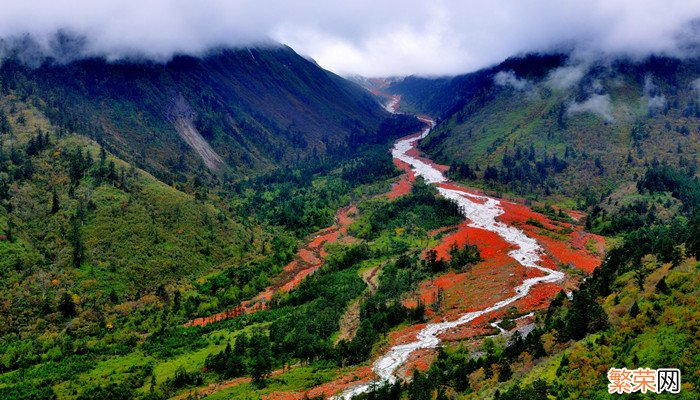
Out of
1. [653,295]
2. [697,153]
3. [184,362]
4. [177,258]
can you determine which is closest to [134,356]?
[184,362]

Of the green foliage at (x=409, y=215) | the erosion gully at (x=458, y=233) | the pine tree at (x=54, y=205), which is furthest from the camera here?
the green foliage at (x=409, y=215)

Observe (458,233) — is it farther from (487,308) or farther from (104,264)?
(104,264)

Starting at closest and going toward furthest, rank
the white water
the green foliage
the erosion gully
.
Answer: the erosion gully, the white water, the green foliage

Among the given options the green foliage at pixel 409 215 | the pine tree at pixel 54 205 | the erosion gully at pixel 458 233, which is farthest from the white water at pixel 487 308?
the pine tree at pixel 54 205

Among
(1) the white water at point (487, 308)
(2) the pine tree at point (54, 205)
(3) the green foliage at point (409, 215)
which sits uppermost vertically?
(2) the pine tree at point (54, 205)

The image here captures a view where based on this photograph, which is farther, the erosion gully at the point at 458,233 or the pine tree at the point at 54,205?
the pine tree at the point at 54,205

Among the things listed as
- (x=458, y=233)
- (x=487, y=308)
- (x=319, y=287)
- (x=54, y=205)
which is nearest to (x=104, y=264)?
(x=54, y=205)

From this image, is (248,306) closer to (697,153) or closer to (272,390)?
(272,390)

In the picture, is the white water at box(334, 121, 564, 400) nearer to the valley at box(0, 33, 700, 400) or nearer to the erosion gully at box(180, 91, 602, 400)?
the erosion gully at box(180, 91, 602, 400)

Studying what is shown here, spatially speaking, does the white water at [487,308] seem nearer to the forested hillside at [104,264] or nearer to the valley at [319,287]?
the valley at [319,287]

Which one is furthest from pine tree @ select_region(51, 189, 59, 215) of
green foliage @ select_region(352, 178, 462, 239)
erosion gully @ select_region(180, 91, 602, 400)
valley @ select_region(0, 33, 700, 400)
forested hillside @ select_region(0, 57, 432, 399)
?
green foliage @ select_region(352, 178, 462, 239)

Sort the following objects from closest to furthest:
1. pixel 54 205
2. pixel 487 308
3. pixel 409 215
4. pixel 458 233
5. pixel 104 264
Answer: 1. pixel 487 308
2. pixel 104 264
3. pixel 54 205
4. pixel 458 233
5. pixel 409 215

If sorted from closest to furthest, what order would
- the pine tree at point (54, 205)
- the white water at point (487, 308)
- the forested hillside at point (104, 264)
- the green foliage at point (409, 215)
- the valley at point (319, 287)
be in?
1. the valley at point (319, 287)
2. the white water at point (487, 308)
3. the forested hillside at point (104, 264)
4. the pine tree at point (54, 205)
5. the green foliage at point (409, 215)
